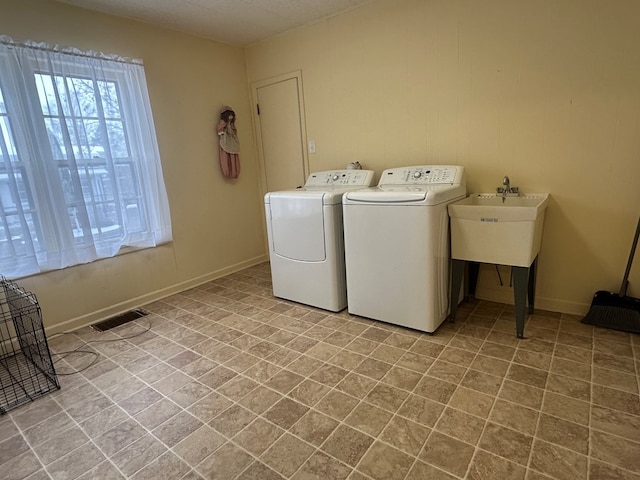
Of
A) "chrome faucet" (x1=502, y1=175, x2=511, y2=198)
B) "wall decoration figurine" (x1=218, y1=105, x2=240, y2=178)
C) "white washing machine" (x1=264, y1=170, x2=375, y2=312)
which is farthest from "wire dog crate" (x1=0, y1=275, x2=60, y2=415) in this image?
"chrome faucet" (x1=502, y1=175, x2=511, y2=198)

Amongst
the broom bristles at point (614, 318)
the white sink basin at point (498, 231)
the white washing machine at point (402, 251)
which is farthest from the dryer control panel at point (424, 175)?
the broom bristles at point (614, 318)

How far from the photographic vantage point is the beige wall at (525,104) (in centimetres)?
203

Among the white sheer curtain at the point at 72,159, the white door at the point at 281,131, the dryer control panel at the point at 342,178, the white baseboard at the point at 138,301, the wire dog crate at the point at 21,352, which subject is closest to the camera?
the wire dog crate at the point at 21,352

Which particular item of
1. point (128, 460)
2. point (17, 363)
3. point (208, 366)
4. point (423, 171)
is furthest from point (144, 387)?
point (423, 171)

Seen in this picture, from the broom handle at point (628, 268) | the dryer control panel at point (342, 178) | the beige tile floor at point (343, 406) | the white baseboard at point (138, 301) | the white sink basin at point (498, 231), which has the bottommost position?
the beige tile floor at point (343, 406)

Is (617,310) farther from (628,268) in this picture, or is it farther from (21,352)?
(21,352)

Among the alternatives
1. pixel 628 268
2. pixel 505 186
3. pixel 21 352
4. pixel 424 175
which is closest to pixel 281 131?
pixel 424 175

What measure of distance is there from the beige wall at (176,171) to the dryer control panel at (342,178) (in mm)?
1022

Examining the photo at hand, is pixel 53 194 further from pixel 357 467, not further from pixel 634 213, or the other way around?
pixel 634 213

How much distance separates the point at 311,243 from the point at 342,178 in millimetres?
728

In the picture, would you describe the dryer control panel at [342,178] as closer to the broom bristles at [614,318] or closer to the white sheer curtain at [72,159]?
the white sheer curtain at [72,159]

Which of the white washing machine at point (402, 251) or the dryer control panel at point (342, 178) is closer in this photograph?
the white washing machine at point (402, 251)

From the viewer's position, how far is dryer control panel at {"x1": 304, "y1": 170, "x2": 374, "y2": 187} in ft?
9.39

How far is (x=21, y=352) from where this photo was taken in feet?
7.70
